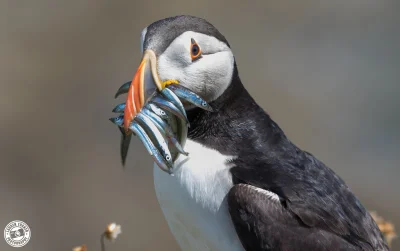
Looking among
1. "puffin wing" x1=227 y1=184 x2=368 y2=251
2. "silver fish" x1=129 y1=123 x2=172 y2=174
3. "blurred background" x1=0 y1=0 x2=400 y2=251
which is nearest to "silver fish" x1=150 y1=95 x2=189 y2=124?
"silver fish" x1=129 y1=123 x2=172 y2=174

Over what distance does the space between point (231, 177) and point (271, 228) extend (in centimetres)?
37

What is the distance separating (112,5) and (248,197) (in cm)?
968

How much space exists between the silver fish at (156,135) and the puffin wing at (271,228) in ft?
1.26

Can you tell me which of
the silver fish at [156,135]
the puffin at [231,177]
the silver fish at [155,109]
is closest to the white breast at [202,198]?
the puffin at [231,177]

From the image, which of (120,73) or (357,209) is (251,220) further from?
(120,73)

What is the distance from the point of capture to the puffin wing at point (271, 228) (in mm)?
4547

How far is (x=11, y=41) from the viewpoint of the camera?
13.1 metres

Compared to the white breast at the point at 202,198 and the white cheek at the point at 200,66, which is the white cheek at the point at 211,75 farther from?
the white breast at the point at 202,198

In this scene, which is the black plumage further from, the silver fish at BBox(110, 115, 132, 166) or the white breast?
the silver fish at BBox(110, 115, 132, 166)

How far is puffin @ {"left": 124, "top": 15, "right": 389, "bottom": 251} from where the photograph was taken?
4.59m

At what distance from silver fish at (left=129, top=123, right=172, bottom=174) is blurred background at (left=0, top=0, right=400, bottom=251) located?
5.45 meters

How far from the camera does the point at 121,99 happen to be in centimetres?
1101

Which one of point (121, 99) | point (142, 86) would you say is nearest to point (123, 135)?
point (142, 86)

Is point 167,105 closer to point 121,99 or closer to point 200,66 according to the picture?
point 200,66
